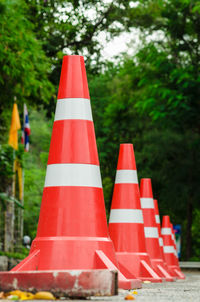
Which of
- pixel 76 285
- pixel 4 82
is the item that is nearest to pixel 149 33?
pixel 4 82

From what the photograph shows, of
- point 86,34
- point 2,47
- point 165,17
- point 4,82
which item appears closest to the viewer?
point 2,47

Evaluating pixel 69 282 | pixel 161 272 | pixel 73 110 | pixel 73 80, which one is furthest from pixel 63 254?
pixel 161 272

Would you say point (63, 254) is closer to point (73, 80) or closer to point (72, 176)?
point (72, 176)

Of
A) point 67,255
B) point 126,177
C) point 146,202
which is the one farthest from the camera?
point 146,202

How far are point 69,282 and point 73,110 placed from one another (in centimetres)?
217

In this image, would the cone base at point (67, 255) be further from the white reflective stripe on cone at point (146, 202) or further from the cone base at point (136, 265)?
the white reflective stripe on cone at point (146, 202)

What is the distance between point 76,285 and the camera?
4992mm

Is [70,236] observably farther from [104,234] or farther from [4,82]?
[4,82]

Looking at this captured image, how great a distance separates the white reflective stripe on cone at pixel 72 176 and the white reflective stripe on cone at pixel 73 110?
A: 0.46 metres

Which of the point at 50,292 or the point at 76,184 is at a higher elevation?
the point at 76,184

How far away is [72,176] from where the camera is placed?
6.51m

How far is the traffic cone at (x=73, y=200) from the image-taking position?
20.1ft

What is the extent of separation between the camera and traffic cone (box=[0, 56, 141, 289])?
6.12 metres

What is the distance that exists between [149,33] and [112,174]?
5.67 metres
